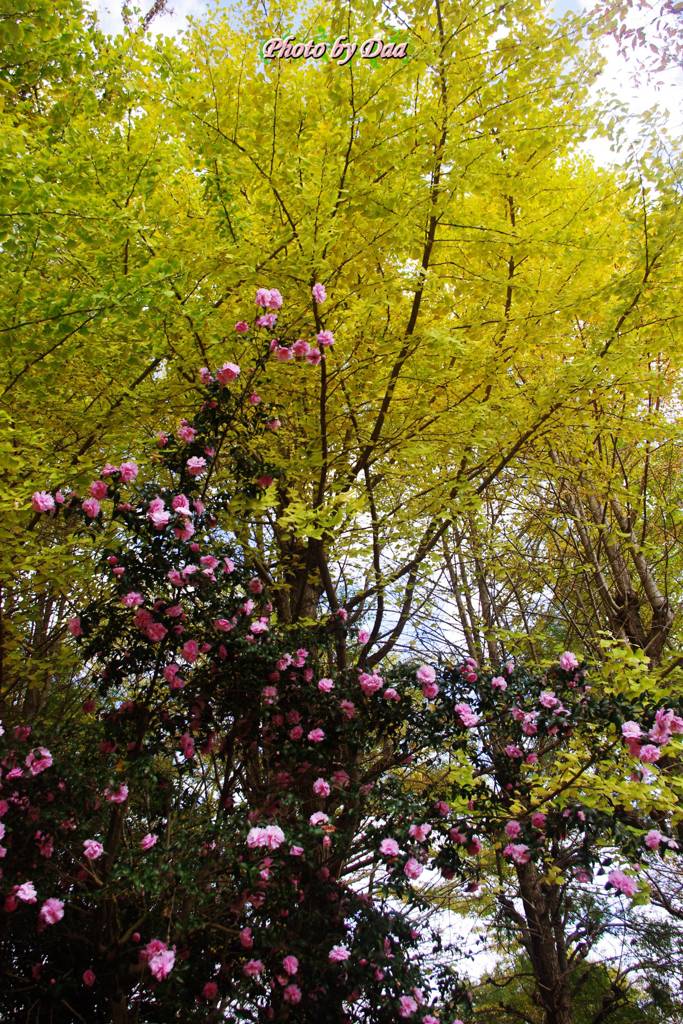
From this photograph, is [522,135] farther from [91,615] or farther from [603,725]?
[91,615]

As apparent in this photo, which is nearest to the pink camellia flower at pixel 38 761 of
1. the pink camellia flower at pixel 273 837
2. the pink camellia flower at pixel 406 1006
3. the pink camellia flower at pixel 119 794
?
the pink camellia flower at pixel 119 794

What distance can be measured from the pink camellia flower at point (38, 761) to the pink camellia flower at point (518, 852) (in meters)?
2.17

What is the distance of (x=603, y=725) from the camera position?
2947 millimetres

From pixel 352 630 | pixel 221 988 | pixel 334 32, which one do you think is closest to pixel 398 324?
pixel 334 32

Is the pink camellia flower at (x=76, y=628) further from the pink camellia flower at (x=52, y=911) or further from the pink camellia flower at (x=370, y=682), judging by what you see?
the pink camellia flower at (x=370, y=682)

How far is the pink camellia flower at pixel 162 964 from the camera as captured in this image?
97.9 inches

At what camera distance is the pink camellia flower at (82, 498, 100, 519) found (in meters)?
2.74

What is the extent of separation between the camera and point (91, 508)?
2.74 meters

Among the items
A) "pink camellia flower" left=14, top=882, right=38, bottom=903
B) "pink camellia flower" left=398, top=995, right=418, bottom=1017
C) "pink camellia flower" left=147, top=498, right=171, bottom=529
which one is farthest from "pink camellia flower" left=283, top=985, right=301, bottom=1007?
"pink camellia flower" left=147, top=498, right=171, bottom=529

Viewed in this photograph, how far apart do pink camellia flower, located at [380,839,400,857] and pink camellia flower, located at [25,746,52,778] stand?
1579 mm

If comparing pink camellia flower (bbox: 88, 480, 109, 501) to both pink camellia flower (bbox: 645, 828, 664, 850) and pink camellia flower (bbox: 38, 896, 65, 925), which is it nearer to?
pink camellia flower (bbox: 38, 896, 65, 925)

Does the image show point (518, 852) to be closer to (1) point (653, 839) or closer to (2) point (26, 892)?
(1) point (653, 839)

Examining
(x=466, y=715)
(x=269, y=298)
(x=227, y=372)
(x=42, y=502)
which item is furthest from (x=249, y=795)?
(x=269, y=298)

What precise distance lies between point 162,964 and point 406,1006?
1.17 meters
